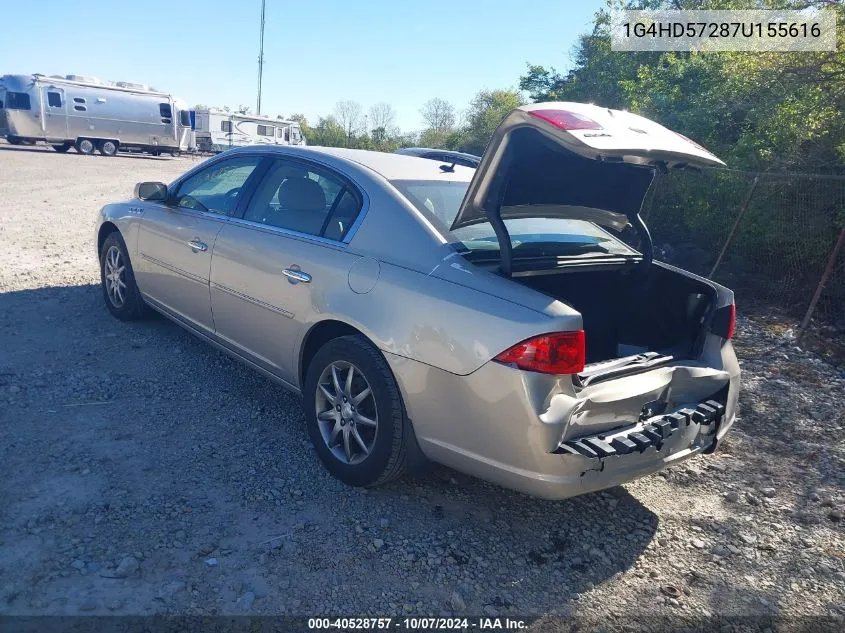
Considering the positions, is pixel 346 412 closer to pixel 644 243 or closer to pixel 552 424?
pixel 552 424

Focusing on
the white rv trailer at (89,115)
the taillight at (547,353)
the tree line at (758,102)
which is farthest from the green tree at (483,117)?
the taillight at (547,353)

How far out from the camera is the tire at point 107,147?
1159 inches

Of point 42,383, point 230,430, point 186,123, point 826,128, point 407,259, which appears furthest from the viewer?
point 186,123

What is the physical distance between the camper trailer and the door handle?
33.7 m

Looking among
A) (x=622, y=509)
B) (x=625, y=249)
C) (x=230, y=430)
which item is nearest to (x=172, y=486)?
(x=230, y=430)

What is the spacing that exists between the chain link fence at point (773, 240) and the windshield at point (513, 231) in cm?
256

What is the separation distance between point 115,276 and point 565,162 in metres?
4.04

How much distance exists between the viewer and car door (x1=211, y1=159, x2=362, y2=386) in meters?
3.57

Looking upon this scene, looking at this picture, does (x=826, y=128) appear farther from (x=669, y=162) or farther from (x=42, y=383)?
(x=42, y=383)

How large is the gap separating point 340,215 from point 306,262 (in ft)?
1.06

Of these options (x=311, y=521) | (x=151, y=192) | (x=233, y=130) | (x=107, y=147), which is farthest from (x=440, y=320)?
(x=233, y=130)

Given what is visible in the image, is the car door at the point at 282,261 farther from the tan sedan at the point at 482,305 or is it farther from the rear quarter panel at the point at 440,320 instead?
the rear quarter panel at the point at 440,320

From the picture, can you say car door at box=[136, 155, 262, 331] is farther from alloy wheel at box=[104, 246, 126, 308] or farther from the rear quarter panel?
the rear quarter panel

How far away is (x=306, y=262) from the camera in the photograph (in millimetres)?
3623
